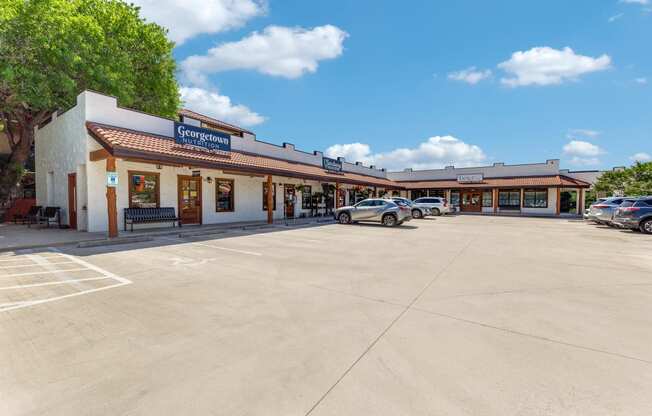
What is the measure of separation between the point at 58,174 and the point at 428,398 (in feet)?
60.9

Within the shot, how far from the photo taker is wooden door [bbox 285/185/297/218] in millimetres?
21031

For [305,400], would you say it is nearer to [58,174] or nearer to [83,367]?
[83,367]

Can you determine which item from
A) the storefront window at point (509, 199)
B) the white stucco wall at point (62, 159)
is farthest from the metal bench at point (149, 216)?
the storefront window at point (509, 199)

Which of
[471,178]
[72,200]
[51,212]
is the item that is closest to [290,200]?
[72,200]

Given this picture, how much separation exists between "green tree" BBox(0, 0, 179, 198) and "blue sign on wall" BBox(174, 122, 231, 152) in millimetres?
7562

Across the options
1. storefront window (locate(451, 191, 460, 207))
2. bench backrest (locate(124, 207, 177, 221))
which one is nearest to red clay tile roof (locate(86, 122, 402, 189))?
bench backrest (locate(124, 207, 177, 221))

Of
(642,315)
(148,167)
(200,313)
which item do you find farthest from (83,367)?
(148,167)

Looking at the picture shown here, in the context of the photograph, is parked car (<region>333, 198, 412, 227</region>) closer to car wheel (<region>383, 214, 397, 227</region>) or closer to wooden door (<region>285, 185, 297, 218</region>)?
car wheel (<region>383, 214, 397, 227</region>)

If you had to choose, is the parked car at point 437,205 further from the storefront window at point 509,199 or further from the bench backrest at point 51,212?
the bench backrest at point 51,212

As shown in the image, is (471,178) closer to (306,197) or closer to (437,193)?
(437,193)

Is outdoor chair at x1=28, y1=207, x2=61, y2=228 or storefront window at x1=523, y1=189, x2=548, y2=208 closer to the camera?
outdoor chair at x1=28, y1=207, x2=61, y2=228

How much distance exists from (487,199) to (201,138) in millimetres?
29695

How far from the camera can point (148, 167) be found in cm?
1348

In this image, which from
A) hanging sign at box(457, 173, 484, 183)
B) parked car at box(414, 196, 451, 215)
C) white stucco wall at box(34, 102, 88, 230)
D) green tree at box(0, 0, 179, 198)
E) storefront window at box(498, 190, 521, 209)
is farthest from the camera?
hanging sign at box(457, 173, 484, 183)
